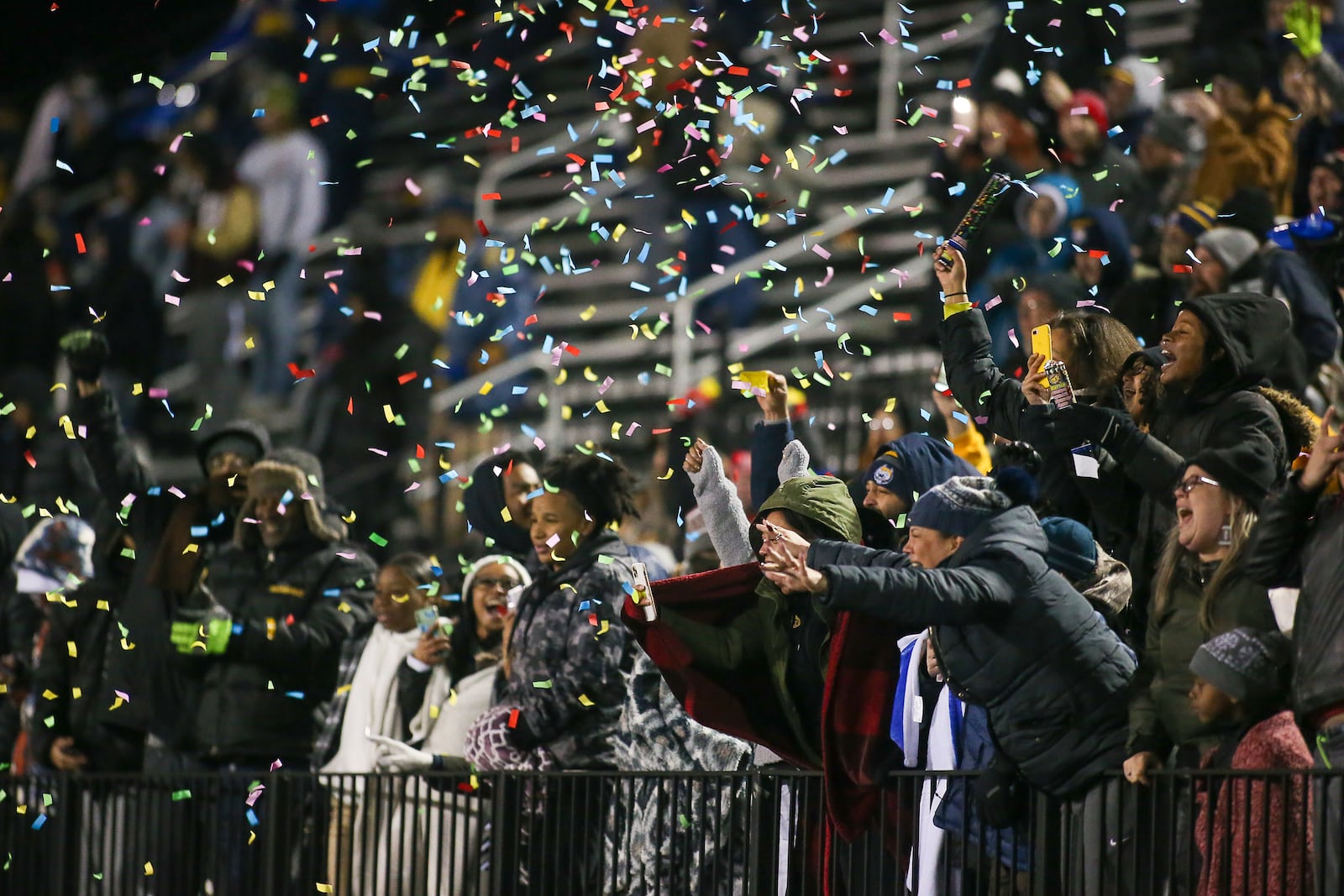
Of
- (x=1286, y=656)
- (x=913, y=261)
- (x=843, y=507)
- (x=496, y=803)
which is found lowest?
(x=496, y=803)

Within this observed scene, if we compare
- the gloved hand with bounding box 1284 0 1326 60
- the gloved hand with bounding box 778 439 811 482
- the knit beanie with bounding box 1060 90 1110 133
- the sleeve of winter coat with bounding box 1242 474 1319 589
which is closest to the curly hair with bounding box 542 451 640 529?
the gloved hand with bounding box 778 439 811 482

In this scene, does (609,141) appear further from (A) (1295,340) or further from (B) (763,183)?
(A) (1295,340)

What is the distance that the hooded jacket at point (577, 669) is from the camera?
713cm

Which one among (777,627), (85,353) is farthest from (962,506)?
(85,353)

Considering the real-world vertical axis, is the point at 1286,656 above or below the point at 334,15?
below

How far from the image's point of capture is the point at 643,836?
6.63 m

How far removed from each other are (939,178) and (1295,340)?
270 cm

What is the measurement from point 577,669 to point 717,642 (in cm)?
73

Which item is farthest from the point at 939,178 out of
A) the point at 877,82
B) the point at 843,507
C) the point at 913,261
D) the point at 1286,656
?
the point at 1286,656

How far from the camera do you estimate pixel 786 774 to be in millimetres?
6230

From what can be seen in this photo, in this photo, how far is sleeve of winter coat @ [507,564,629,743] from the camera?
23.4 feet

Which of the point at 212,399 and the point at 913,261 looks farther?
the point at 212,399

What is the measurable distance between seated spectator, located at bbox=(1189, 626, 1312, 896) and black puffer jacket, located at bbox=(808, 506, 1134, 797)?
245 millimetres

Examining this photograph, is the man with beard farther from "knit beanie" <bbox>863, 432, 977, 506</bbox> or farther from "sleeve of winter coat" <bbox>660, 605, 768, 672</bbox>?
"knit beanie" <bbox>863, 432, 977, 506</bbox>
